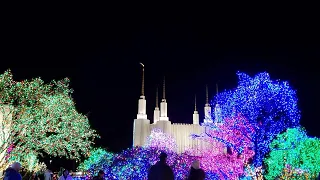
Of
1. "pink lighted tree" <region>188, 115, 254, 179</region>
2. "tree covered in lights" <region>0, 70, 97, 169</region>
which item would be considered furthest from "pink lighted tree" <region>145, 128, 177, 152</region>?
"tree covered in lights" <region>0, 70, 97, 169</region>

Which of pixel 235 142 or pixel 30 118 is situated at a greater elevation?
pixel 30 118

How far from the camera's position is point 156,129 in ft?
147

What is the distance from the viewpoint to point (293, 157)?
2442cm

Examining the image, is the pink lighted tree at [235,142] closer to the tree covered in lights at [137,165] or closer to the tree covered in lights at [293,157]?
the tree covered in lights at [293,157]

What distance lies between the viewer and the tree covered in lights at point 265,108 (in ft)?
62.3

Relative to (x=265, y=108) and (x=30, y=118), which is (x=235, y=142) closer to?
(x=265, y=108)

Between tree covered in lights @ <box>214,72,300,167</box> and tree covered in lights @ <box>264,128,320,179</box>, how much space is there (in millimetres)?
1477

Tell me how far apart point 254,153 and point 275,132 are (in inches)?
57.0

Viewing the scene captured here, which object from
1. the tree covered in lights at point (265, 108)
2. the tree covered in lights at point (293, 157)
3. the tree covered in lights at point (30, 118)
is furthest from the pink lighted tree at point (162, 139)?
the tree covered in lights at point (265, 108)

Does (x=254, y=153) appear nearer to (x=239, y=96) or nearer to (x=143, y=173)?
(x=239, y=96)

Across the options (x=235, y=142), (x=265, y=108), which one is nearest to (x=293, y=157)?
(x=235, y=142)

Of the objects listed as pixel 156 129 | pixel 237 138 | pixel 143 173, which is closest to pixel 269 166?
pixel 237 138

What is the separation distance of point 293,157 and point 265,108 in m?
7.10

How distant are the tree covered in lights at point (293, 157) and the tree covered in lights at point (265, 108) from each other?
1477 millimetres
